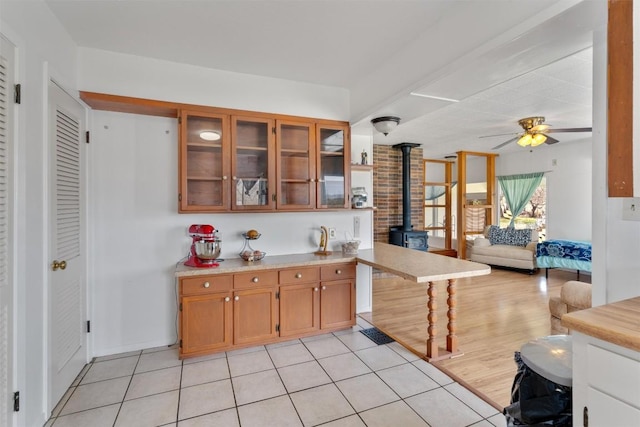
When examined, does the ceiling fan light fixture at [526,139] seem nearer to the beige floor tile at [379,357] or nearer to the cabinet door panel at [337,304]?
the cabinet door panel at [337,304]

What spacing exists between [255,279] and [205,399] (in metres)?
0.96

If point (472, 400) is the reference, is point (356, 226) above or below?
above

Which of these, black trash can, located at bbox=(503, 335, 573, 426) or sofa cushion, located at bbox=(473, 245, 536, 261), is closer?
black trash can, located at bbox=(503, 335, 573, 426)

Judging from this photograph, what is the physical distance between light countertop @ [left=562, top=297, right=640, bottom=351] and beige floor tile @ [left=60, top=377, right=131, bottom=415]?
2.62 m

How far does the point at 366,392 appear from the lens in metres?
2.14

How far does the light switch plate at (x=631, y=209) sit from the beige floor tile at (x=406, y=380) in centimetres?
160

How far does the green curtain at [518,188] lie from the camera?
684 cm

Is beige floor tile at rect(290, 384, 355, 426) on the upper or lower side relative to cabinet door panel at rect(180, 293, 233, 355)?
lower

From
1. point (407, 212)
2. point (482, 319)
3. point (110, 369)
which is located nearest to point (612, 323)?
point (482, 319)

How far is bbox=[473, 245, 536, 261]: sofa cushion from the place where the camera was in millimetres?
5707

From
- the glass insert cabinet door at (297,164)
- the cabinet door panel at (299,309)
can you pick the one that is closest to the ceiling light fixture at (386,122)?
the glass insert cabinet door at (297,164)

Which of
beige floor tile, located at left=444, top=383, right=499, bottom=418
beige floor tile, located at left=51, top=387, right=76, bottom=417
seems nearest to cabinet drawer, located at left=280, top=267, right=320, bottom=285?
beige floor tile, located at left=444, top=383, right=499, bottom=418

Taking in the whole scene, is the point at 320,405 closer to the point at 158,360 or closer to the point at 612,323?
the point at 158,360

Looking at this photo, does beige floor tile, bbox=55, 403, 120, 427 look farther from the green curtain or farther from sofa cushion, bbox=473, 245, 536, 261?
the green curtain
